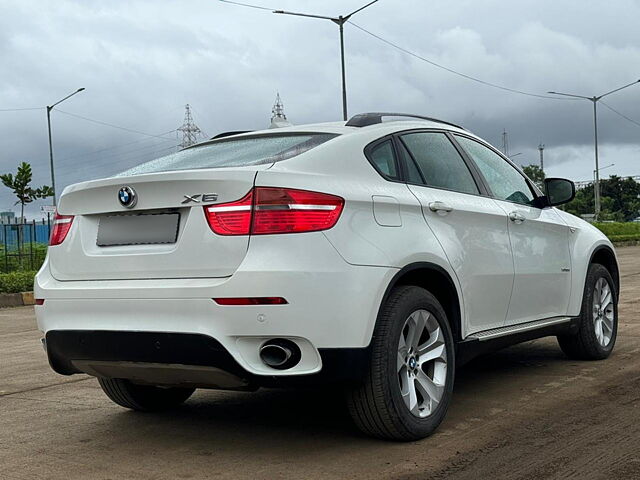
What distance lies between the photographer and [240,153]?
179 inches

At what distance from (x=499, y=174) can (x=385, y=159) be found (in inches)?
55.9

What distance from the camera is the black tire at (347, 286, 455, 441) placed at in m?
3.98

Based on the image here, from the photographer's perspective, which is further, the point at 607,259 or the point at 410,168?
the point at 607,259

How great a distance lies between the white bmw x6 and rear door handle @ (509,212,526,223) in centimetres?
32

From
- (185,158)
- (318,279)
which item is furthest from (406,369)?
(185,158)

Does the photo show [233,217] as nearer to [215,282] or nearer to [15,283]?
[215,282]

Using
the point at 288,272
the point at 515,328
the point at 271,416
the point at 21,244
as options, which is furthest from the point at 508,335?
the point at 21,244

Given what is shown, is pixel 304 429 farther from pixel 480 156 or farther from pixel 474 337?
pixel 480 156

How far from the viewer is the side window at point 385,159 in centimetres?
446

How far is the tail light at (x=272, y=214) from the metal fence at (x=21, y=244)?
15861 millimetres

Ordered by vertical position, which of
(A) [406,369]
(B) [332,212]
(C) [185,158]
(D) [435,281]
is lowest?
(A) [406,369]

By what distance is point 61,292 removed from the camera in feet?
14.1

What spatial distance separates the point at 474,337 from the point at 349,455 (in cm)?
113

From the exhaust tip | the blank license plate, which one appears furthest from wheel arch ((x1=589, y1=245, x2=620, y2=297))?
the blank license plate
